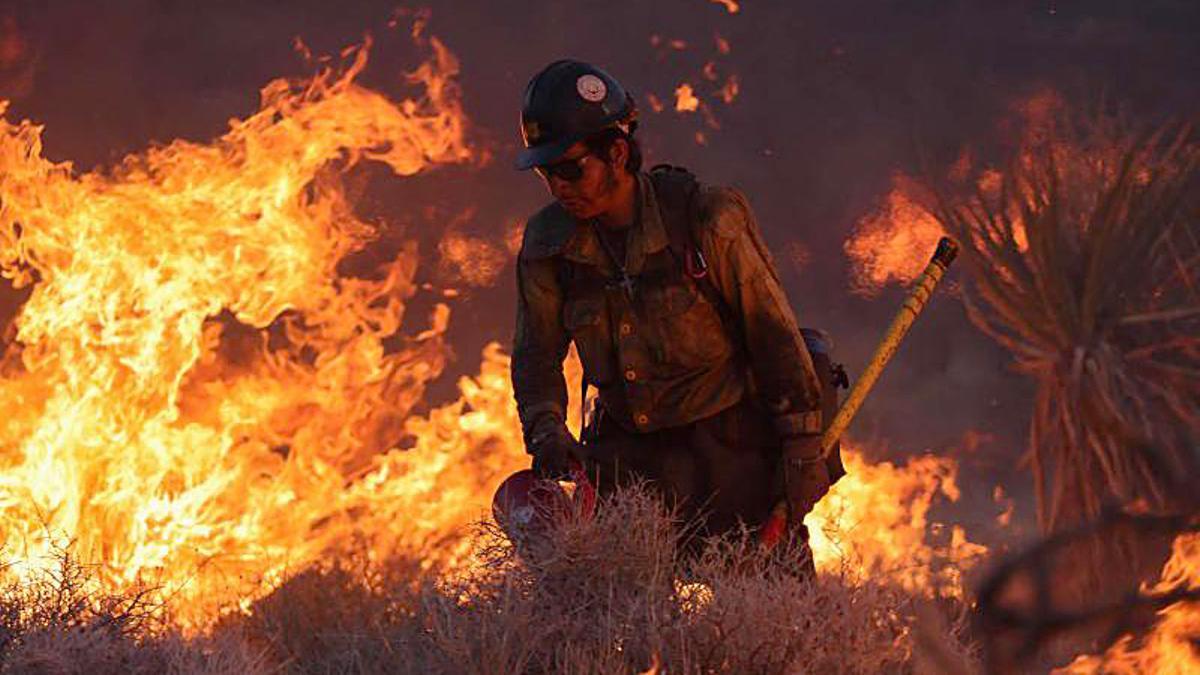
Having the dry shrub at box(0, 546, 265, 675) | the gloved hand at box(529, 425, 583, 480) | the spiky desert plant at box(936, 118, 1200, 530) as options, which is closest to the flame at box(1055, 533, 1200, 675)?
the dry shrub at box(0, 546, 265, 675)

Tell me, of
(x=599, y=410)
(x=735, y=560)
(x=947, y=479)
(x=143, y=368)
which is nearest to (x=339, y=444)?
(x=143, y=368)

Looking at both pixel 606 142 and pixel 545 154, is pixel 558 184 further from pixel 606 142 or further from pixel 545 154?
pixel 606 142

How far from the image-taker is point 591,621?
4.35m

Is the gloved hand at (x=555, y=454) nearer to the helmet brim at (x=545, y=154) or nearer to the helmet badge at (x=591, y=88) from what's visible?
the helmet brim at (x=545, y=154)

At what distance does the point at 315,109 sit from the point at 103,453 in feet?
9.85

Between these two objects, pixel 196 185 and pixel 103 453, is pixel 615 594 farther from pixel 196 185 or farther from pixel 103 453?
pixel 196 185

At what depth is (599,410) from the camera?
5.00m

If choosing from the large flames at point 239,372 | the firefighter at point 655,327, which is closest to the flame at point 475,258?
the large flames at point 239,372

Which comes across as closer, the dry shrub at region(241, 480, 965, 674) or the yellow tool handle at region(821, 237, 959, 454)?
the dry shrub at region(241, 480, 965, 674)

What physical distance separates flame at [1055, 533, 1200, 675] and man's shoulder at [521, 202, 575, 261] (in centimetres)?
395

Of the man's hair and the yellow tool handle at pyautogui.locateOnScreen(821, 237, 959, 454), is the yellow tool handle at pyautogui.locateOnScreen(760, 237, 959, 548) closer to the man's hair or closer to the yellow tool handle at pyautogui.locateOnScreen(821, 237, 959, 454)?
the yellow tool handle at pyautogui.locateOnScreen(821, 237, 959, 454)

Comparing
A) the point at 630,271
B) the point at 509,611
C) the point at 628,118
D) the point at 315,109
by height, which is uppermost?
the point at 315,109

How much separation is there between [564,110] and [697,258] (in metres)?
0.61

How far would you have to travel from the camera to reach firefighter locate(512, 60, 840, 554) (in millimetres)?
4543
